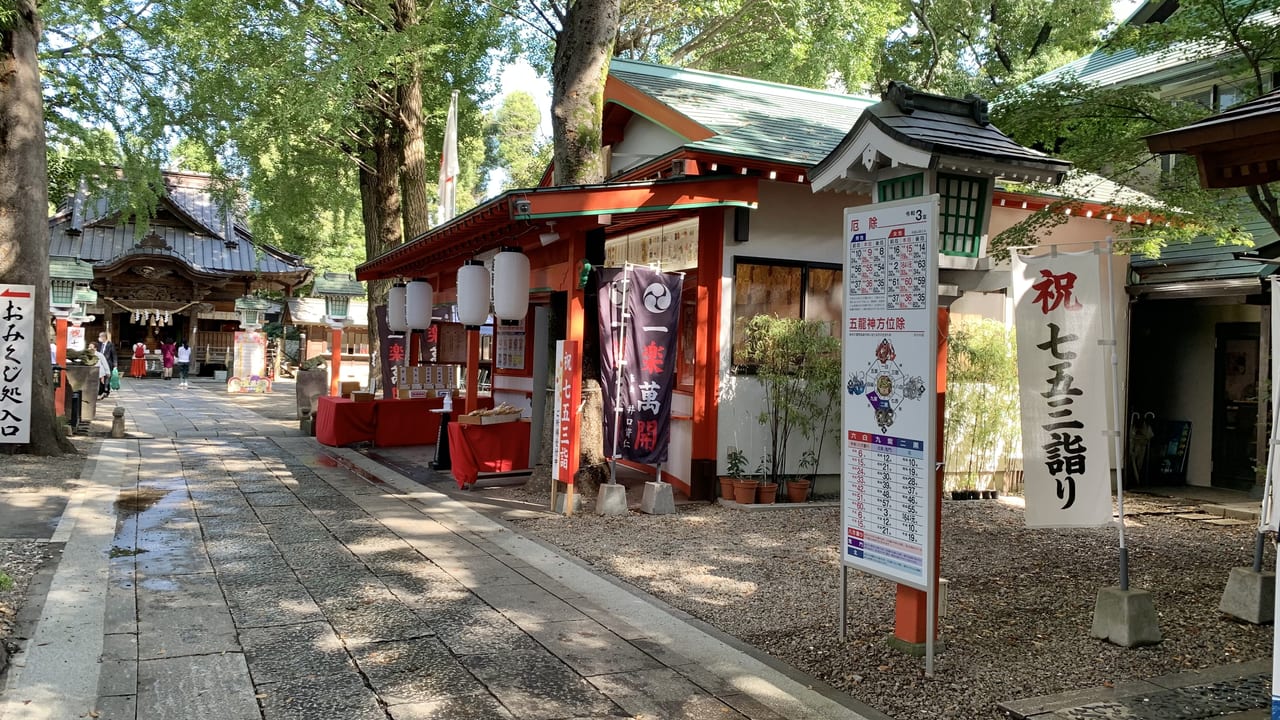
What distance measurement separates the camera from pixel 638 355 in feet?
31.0

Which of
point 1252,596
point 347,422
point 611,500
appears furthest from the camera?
point 347,422

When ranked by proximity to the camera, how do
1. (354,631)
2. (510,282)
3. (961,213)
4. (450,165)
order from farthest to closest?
(450,165), (510,282), (354,631), (961,213)

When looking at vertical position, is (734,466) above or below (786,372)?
below

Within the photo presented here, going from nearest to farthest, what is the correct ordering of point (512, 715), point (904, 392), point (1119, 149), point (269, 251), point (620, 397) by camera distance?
point (512, 715), point (904, 392), point (1119, 149), point (620, 397), point (269, 251)

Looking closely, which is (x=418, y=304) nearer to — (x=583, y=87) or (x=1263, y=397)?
(x=583, y=87)

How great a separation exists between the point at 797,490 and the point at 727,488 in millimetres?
872

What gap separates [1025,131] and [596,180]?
15.7ft

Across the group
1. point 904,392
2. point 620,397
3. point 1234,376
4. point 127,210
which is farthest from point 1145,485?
point 127,210

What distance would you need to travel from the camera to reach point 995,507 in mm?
10617

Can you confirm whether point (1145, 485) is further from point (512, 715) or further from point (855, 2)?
point (512, 715)

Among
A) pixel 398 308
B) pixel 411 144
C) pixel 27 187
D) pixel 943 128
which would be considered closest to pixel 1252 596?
pixel 943 128

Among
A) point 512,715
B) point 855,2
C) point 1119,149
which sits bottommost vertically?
point 512,715

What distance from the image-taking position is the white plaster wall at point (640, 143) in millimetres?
12332

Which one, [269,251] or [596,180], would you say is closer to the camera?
[596,180]
